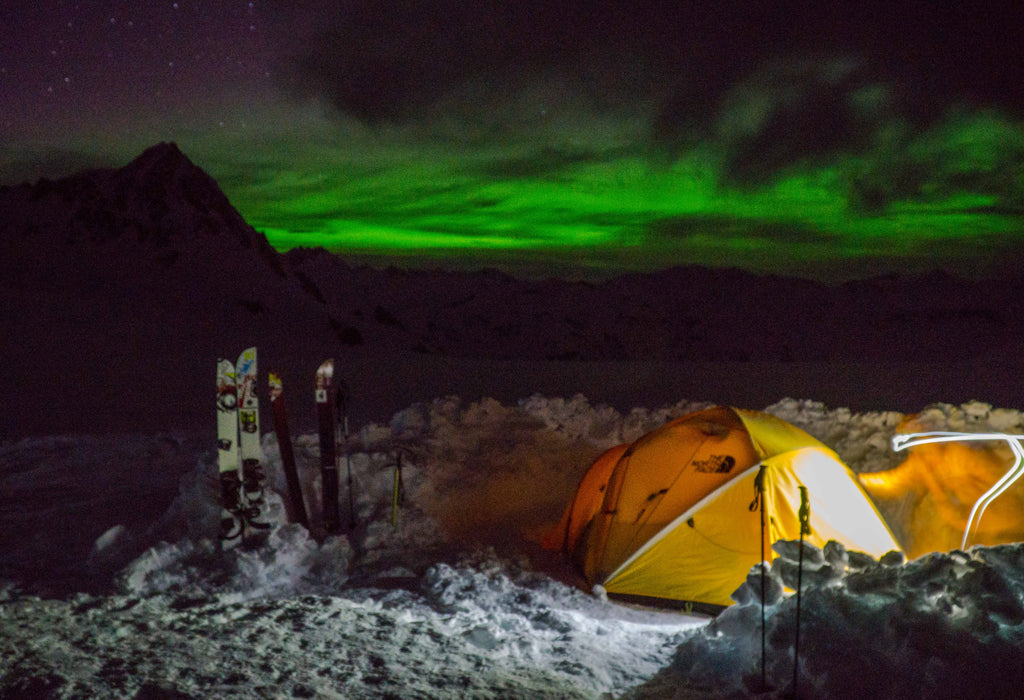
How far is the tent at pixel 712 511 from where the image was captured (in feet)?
20.6

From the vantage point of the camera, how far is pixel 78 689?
4.05 metres

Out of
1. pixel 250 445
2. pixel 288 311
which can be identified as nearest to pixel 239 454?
pixel 250 445

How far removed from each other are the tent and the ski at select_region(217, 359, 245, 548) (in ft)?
10.6

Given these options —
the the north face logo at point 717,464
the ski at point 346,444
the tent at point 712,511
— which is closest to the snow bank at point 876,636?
the tent at point 712,511

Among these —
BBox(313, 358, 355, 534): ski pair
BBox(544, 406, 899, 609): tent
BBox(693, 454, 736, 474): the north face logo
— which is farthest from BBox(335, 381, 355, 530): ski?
BBox(693, 454, 736, 474): the north face logo

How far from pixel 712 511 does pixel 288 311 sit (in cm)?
7073

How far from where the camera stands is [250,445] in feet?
24.8

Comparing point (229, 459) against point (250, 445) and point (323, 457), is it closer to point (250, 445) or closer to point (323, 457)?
point (250, 445)

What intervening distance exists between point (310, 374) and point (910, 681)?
27.9m

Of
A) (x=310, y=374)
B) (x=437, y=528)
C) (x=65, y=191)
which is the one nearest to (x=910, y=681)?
(x=437, y=528)

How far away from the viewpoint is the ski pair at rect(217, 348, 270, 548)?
6949 millimetres

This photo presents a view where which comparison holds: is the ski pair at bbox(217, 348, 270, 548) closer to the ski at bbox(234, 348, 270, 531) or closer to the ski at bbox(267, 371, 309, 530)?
the ski at bbox(234, 348, 270, 531)

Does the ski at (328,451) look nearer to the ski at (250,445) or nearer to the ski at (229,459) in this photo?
the ski at (250,445)

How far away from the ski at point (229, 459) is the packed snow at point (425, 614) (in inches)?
9.6
